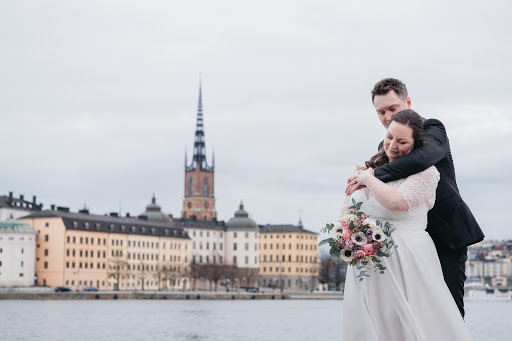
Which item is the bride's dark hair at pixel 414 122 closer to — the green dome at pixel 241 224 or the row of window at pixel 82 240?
the row of window at pixel 82 240

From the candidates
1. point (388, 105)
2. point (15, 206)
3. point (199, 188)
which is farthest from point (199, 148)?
point (388, 105)

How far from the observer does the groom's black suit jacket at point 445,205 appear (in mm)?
5094

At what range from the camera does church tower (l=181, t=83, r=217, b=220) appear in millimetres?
167125

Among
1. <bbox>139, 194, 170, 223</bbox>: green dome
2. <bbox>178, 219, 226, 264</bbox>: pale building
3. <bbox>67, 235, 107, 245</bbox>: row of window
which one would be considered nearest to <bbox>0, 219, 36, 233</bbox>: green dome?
<bbox>67, 235, 107, 245</bbox>: row of window

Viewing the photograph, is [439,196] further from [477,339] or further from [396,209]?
[477,339]

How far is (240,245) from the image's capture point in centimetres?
14662

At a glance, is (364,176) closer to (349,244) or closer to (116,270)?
(349,244)

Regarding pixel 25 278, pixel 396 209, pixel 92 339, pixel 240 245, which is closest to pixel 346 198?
pixel 396 209

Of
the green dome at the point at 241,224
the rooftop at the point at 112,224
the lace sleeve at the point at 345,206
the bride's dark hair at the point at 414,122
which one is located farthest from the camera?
the green dome at the point at 241,224

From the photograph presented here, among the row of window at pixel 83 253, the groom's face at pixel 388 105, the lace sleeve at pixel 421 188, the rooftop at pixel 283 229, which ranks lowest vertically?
the lace sleeve at pixel 421 188

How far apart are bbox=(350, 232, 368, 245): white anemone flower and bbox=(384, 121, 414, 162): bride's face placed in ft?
1.81

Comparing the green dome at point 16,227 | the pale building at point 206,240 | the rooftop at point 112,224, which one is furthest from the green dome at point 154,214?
the green dome at point 16,227

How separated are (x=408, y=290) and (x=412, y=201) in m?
0.47

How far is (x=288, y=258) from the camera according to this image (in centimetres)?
15300
